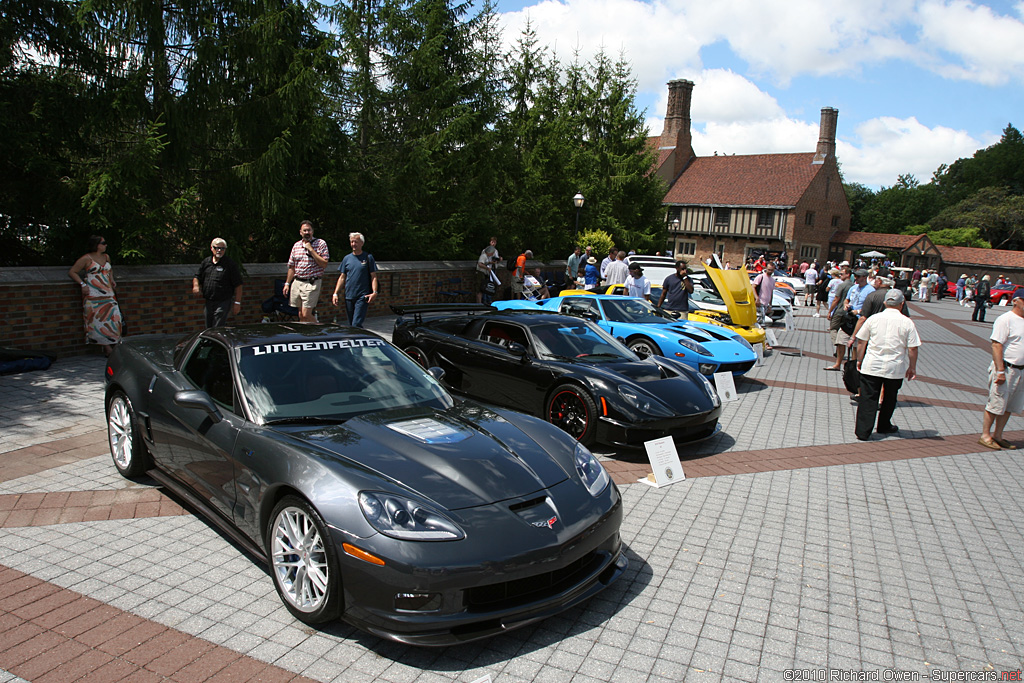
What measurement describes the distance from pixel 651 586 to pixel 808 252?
53332 mm

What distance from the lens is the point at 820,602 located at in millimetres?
3891

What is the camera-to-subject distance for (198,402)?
13.0ft

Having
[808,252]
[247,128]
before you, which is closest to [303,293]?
[247,128]

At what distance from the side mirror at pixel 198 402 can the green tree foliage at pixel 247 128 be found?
21.1ft

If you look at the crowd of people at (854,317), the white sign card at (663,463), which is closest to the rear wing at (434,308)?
the crowd of people at (854,317)

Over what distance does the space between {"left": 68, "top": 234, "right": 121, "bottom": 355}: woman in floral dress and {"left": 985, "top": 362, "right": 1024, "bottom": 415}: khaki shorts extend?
10.8 m

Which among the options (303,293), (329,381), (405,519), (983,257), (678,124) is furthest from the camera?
(678,124)

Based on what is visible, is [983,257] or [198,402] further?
[983,257]

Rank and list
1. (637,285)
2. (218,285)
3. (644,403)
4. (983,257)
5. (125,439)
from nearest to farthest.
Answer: (125,439) < (644,403) < (218,285) < (637,285) < (983,257)

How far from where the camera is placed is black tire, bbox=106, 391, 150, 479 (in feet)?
16.1

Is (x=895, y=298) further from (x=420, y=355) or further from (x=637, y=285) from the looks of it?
(x=637, y=285)

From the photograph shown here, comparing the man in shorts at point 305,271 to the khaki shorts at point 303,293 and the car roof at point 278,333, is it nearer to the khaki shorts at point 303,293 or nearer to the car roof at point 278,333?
the khaki shorts at point 303,293

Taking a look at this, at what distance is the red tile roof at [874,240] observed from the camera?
176 feet

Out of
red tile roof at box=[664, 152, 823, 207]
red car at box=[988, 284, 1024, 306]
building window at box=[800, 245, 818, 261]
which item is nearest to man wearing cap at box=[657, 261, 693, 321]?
red car at box=[988, 284, 1024, 306]
